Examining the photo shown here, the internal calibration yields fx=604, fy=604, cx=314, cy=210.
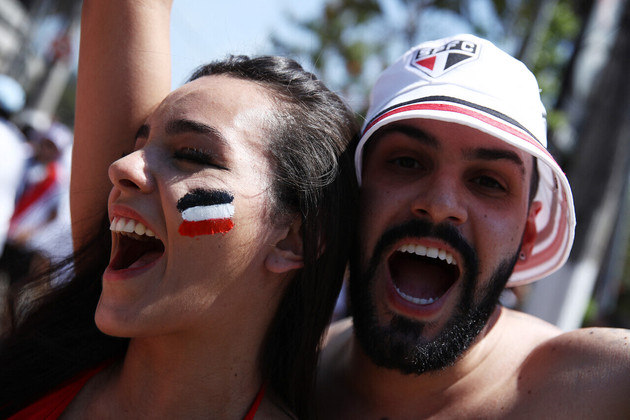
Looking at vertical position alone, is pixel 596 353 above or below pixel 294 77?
below

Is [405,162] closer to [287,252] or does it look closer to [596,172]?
[287,252]

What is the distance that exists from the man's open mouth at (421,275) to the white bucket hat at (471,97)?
45 centimetres

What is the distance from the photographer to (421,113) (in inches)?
87.7

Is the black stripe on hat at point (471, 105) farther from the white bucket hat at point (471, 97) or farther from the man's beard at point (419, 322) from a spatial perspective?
the man's beard at point (419, 322)

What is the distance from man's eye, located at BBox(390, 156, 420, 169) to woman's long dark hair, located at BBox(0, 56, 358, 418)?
0.21 meters

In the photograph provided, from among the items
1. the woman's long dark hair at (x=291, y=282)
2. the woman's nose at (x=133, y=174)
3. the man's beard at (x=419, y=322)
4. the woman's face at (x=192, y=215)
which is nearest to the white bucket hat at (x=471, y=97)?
the woman's long dark hair at (x=291, y=282)

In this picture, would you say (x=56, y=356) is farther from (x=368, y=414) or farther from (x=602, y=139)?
(x=602, y=139)

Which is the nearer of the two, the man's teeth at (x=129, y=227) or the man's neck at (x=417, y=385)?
the man's teeth at (x=129, y=227)

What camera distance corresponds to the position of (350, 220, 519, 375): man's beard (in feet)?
7.46

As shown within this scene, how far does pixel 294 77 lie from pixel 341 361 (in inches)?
53.1

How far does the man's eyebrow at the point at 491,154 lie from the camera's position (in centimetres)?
232

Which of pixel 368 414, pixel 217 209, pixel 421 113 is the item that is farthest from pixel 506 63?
pixel 368 414

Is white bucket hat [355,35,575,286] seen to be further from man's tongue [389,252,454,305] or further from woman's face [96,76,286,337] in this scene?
woman's face [96,76,286,337]

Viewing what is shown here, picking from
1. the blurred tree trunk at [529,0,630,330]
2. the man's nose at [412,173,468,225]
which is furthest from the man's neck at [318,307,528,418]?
the blurred tree trunk at [529,0,630,330]
